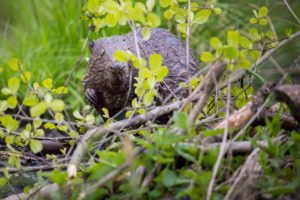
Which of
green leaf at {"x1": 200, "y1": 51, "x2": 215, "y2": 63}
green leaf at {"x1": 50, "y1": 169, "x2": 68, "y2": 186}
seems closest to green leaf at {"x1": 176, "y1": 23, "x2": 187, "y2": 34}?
green leaf at {"x1": 200, "y1": 51, "x2": 215, "y2": 63}

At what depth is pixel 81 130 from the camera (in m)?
2.16

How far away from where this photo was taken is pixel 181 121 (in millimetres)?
1541

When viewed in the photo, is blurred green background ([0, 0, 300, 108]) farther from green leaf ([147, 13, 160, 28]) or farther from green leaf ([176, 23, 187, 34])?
green leaf ([147, 13, 160, 28])

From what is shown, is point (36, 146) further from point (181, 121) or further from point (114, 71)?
point (114, 71)

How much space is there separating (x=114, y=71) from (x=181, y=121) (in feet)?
3.46

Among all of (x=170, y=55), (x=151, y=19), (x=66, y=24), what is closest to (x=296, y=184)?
(x=151, y=19)

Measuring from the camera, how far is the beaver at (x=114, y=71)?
8.55ft

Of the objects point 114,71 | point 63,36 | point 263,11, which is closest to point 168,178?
point 263,11

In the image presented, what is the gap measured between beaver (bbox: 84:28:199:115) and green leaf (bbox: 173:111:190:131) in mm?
986

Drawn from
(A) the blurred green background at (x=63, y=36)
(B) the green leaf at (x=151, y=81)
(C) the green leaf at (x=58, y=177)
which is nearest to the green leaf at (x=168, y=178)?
(C) the green leaf at (x=58, y=177)

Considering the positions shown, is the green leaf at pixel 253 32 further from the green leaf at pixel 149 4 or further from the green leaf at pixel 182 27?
the green leaf at pixel 149 4

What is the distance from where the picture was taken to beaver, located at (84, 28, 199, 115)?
2607 mm

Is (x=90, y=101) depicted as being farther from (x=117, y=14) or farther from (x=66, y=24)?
(x=66, y=24)

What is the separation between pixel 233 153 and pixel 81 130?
2.49 feet
